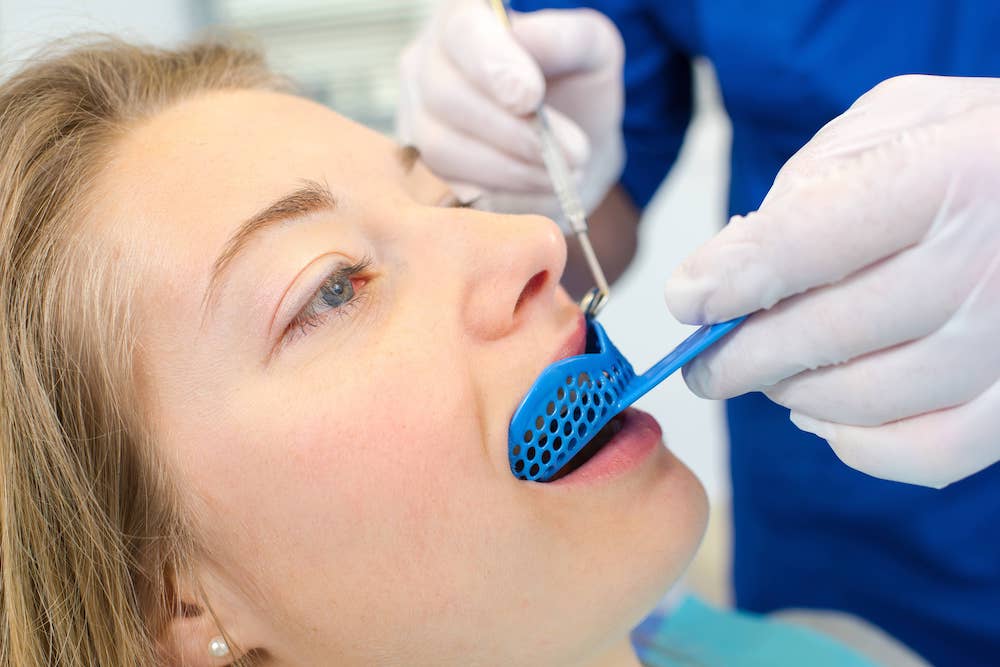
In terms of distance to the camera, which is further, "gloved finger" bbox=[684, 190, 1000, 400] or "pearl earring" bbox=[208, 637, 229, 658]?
"pearl earring" bbox=[208, 637, 229, 658]

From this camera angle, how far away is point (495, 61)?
127 cm

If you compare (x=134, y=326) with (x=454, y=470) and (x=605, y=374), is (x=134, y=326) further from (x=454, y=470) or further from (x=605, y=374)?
(x=605, y=374)

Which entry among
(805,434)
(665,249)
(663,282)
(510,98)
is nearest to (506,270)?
(510,98)

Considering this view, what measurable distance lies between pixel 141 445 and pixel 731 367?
1.96 ft

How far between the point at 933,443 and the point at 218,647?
2.43ft

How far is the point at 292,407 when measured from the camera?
88 centimetres

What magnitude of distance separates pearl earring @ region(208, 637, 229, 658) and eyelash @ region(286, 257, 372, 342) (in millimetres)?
339

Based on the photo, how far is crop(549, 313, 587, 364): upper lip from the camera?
0.94m

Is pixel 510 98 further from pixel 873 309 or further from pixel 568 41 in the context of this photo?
pixel 873 309

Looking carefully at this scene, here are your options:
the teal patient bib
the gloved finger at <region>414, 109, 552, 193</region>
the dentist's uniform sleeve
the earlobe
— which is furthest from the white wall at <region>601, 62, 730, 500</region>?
the earlobe

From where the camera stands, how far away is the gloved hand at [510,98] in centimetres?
129

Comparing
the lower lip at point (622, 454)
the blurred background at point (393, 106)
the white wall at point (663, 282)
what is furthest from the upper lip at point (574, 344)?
the blurred background at point (393, 106)

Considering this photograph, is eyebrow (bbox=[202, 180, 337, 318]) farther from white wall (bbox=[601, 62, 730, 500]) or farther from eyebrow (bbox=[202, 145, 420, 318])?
white wall (bbox=[601, 62, 730, 500])

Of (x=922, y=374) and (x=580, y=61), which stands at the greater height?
(x=580, y=61)
